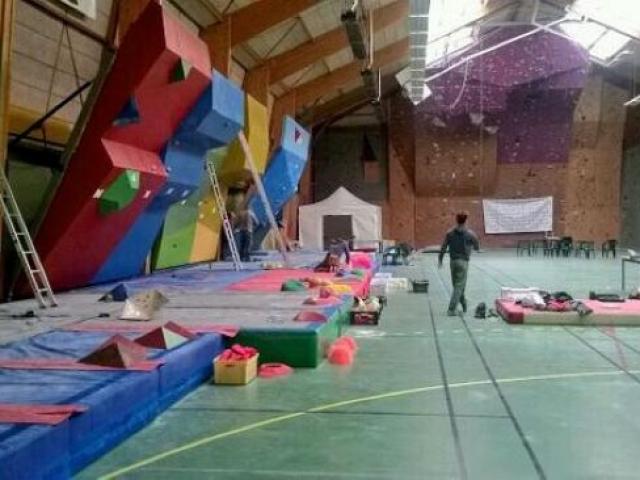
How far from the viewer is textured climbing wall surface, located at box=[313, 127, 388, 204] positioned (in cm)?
2555

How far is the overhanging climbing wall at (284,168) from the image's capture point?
15.1m

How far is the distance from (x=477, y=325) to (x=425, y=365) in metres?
2.31

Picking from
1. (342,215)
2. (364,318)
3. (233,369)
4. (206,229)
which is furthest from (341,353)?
(342,215)

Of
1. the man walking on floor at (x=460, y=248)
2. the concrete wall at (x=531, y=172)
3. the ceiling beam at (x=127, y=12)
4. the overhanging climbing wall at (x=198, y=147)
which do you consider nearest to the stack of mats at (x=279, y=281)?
the man walking on floor at (x=460, y=248)

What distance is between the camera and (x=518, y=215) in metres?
24.1

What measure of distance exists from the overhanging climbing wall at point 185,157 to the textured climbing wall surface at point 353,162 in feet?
52.5

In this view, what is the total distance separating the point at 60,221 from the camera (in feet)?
24.6

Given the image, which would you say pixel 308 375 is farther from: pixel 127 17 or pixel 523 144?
pixel 523 144

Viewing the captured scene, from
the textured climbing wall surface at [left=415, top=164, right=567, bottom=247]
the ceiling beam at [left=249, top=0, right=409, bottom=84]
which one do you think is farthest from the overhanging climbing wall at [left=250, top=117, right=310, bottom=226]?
the textured climbing wall surface at [left=415, top=164, right=567, bottom=247]

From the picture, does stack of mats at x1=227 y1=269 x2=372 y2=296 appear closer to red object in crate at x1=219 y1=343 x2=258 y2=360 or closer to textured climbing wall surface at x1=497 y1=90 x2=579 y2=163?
red object in crate at x1=219 y1=343 x2=258 y2=360

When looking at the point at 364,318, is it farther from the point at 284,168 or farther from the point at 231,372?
the point at 284,168

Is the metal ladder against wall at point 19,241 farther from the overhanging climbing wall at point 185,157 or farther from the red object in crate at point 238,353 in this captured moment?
the red object in crate at point 238,353

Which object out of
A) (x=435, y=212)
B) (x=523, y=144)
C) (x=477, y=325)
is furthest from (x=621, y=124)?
(x=477, y=325)

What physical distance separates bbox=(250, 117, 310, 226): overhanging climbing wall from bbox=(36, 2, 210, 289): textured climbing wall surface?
6.65 m
